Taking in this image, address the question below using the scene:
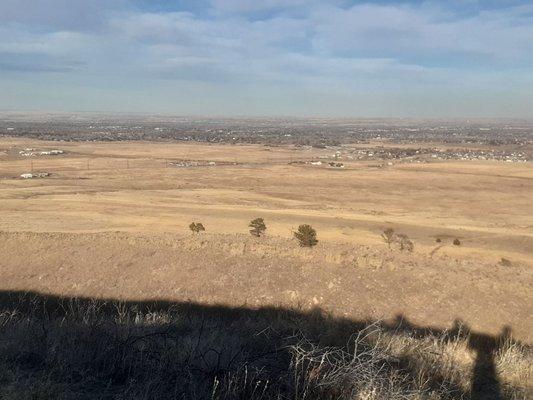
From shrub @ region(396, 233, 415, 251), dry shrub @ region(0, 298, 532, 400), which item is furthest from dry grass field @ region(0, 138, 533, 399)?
shrub @ region(396, 233, 415, 251)

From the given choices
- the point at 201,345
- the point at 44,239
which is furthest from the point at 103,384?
the point at 44,239

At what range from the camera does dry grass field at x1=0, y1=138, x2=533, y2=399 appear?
4.91 meters

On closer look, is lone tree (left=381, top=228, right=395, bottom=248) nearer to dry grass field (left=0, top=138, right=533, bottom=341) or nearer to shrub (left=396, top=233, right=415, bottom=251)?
shrub (left=396, top=233, right=415, bottom=251)

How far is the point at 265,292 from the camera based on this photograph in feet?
53.9

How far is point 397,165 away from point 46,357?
81.7 m

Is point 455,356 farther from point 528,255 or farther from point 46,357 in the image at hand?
point 528,255

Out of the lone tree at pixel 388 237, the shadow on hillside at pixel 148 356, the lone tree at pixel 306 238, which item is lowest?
the lone tree at pixel 388 237

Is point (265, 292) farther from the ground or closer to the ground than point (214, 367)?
closer to the ground

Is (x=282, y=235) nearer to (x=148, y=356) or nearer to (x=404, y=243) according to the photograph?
(x=404, y=243)

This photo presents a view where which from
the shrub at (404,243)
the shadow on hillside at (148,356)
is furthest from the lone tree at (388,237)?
the shadow on hillside at (148,356)

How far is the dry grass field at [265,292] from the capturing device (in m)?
4.91

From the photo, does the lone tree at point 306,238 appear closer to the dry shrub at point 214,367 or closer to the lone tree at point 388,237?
the lone tree at point 388,237

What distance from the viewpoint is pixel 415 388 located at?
5062 mm

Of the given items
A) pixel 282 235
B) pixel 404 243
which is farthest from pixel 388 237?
pixel 282 235
